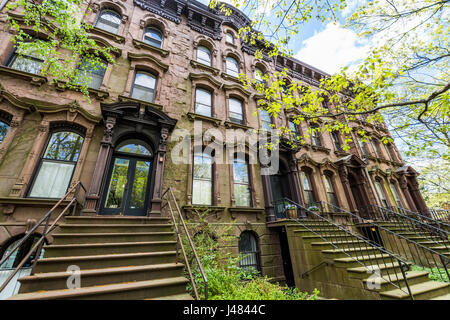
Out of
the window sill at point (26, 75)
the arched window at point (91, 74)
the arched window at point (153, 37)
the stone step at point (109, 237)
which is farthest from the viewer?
the arched window at point (153, 37)

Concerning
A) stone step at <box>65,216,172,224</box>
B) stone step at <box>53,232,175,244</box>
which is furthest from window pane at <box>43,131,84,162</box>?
stone step at <box>53,232,175,244</box>

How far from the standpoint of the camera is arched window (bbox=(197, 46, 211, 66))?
34.4 feet

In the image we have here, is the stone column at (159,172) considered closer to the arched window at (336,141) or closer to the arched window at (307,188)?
the arched window at (307,188)

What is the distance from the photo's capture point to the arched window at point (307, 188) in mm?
9877

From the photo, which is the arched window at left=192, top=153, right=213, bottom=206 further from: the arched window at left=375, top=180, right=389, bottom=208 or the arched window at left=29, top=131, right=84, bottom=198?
the arched window at left=375, top=180, right=389, bottom=208

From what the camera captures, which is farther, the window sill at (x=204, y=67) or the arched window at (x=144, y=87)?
the window sill at (x=204, y=67)

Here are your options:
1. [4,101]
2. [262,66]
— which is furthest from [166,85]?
[262,66]

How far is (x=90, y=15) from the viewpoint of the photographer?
828 cm

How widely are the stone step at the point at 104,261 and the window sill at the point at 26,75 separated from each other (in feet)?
19.9

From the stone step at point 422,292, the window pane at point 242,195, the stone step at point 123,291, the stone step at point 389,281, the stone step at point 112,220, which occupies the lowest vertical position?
the stone step at point 422,292

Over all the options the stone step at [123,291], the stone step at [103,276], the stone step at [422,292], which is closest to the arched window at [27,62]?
the stone step at [103,276]

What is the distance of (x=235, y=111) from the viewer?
10133 millimetres

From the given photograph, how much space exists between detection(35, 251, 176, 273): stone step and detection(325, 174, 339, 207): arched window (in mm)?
9738
